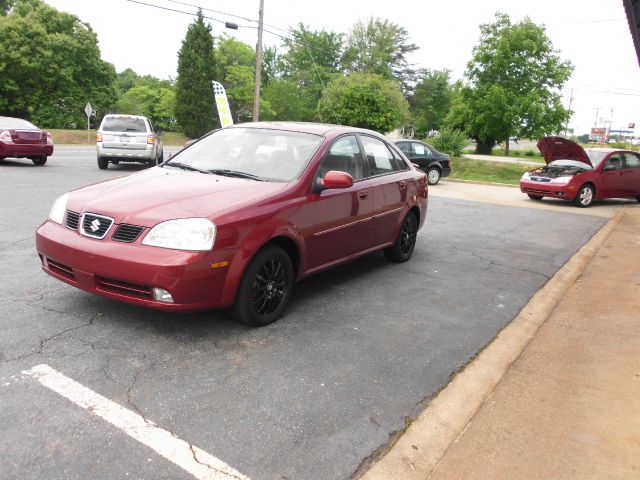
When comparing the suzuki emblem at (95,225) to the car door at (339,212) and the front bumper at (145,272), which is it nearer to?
the front bumper at (145,272)

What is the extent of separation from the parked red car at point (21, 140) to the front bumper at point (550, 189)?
1381 centimetres

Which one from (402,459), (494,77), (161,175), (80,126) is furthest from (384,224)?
(80,126)

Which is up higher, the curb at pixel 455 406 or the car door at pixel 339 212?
the car door at pixel 339 212

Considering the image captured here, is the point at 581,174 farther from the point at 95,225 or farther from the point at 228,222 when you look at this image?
the point at 95,225

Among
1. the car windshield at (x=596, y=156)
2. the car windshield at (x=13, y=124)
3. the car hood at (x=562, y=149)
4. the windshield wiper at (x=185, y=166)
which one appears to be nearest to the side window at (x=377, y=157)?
the windshield wiper at (x=185, y=166)

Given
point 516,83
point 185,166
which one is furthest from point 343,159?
point 516,83

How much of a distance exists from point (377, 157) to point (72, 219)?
10.3 ft

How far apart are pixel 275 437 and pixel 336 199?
99.0 inches

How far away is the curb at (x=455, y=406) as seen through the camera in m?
2.50

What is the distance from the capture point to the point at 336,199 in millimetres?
4695

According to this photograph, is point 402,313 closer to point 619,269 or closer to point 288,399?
point 288,399

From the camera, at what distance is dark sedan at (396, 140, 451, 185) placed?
686 inches

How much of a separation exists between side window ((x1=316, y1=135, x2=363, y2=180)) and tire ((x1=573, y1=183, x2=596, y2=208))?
1108cm

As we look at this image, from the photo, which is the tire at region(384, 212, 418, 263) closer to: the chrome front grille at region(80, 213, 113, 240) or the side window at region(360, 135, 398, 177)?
the side window at region(360, 135, 398, 177)
